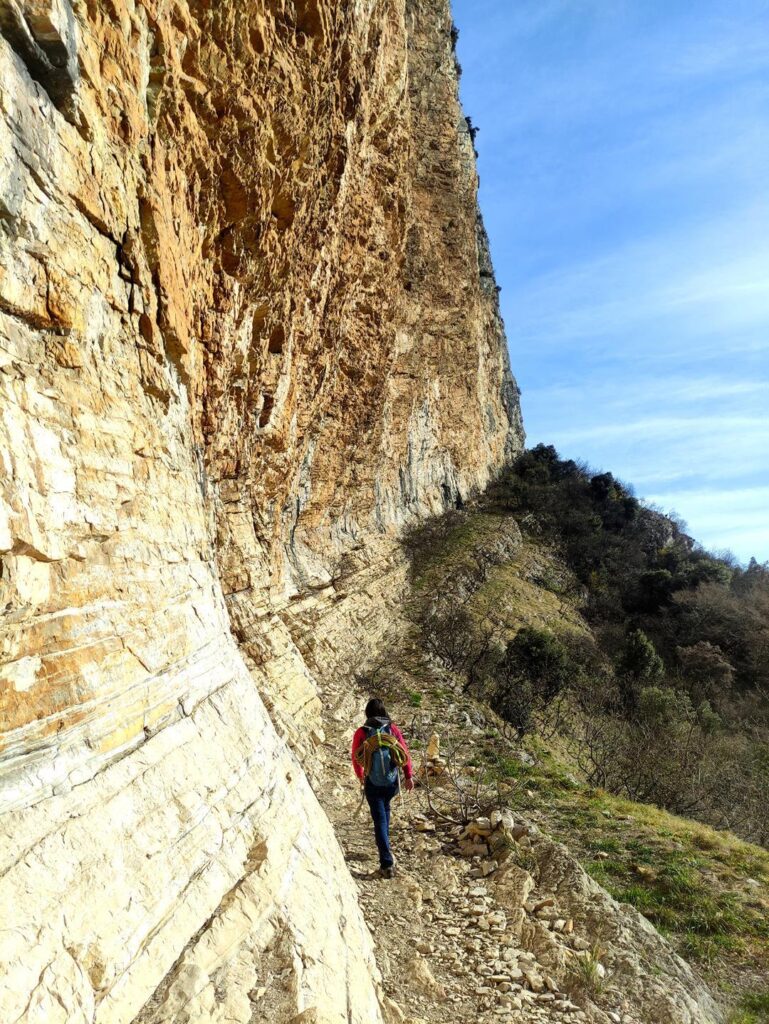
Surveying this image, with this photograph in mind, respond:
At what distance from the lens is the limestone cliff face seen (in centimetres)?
229

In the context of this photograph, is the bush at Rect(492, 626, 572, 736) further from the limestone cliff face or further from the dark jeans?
the dark jeans

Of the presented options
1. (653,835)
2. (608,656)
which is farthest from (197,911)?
(608,656)

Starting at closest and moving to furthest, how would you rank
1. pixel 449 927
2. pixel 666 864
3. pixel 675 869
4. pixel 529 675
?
pixel 449 927 < pixel 675 869 < pixel 666 864 < pixel 529 675

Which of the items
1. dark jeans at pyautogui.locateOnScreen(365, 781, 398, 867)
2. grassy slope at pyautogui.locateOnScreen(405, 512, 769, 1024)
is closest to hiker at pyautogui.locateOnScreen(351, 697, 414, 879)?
dark jeans at pyautogui.locateOnScreen(365, 781, 398, 867)

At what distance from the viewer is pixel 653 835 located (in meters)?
6.54

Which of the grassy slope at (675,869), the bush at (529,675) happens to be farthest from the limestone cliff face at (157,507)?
the bush at (529,675)

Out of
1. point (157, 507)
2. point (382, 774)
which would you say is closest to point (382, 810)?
point (382, 774)

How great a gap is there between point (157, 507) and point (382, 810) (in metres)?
3.09

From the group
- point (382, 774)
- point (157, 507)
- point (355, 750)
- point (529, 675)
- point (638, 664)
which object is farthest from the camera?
point (638, 664)

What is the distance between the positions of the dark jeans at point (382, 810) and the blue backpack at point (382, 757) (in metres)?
0.05

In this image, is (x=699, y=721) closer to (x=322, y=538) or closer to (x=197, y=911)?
(x=322, y=538)

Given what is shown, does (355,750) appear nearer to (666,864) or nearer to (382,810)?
(382,810)

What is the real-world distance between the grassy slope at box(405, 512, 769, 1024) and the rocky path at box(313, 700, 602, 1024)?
49.4 inches

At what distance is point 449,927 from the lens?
4418 millimetres
